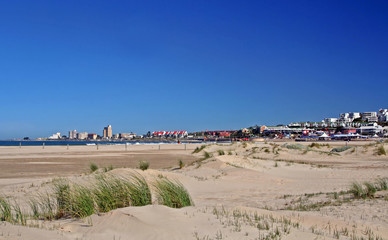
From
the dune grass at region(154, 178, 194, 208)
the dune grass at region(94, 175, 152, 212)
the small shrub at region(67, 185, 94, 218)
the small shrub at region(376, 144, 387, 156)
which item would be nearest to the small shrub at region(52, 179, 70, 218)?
the small shrub at region(67, 185, 94, 218)

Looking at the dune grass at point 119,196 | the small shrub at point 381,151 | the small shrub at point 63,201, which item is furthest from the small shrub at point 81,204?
the small shrub at point 381,151

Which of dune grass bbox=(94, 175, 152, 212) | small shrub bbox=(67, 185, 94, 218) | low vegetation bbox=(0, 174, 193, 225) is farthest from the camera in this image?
dune grass bbox=(94, 175, 152, 212)

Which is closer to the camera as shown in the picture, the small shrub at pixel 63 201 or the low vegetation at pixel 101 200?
the low vegetation at pixel 101 200

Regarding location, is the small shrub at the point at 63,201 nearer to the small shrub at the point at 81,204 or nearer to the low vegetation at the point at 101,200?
the low vegetation at the point at 101,200

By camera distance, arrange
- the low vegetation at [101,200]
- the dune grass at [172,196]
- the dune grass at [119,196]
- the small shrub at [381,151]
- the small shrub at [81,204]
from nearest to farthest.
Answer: the small shrub at [81,204], the low vegetation at [101,200], the dune grass at [119,196], the dune grass at [172,196], the small shrub at [381,151]

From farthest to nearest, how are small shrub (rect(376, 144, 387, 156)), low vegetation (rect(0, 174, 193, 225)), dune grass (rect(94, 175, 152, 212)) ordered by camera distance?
small shrub (rect(376, 144, 387, 156)) → dune grass (rect(94, 175, 152, 212)) → low vegetation (rect(0, 174, 193, 225))

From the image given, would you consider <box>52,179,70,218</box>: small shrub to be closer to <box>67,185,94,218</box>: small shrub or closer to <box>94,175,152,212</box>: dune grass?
<box>67,185,94,218</box>: small shrub

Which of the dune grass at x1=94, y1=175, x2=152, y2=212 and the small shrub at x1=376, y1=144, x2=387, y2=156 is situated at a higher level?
the dune grass at x1=94, y1=175, x2=152, y2=212

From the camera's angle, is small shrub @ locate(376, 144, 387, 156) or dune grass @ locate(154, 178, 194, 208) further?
small shrub @ locate(376, 144, 387, 156)

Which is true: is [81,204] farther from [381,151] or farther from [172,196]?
[381,151]

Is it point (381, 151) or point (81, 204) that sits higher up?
point (81, 204)

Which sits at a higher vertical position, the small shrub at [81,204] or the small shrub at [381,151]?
the small shrub at [81,204]

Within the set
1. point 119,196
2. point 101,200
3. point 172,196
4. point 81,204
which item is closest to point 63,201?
point 81,204

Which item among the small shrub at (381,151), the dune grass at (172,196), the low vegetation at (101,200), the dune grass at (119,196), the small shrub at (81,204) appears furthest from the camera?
the small shrub at (381,151)
